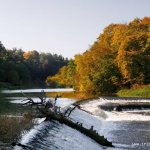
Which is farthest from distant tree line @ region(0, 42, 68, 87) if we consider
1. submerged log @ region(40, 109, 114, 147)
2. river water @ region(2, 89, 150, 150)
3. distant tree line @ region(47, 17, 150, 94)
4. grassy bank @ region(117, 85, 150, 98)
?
submerged log @ region(40, 109, 114, 147)

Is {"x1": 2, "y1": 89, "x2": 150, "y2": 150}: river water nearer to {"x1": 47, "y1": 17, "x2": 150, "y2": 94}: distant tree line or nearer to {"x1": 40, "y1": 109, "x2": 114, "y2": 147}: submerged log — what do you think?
{"x1": 40, "y1": 109, "x2": 114, "y2": 147}: submerged log

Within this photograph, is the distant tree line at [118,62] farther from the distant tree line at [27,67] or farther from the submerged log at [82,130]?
the submerged log at [82,130]

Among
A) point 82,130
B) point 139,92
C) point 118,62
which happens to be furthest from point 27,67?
point 82,130

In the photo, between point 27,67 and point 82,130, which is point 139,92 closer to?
point 82,130

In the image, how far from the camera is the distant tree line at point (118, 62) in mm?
68375

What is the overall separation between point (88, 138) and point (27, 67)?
13370cm

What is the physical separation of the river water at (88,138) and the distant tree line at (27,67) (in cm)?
7371

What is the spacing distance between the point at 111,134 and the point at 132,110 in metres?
14.4

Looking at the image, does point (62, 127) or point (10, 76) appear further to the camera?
point (10, 76)

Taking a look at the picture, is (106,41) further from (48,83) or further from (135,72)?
(48,83)

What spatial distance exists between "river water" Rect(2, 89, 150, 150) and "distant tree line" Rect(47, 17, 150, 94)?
31.3m

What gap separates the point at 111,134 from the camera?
1126 inches

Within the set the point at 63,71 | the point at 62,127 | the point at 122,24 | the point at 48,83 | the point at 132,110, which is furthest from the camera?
the point at 48,83

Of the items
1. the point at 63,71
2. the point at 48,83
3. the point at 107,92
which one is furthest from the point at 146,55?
the point at 48,83
